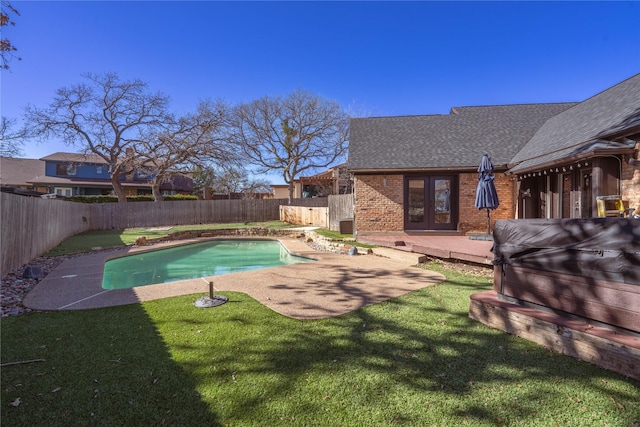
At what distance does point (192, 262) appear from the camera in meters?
11.2

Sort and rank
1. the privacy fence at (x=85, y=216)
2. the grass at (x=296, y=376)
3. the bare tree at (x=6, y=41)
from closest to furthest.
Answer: the grass at (x=296, y=376) → the bare tree at (x=6, y=41) → the privacy fence at (x=85, y=216)

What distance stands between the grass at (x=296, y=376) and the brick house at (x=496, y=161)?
19.9 feet

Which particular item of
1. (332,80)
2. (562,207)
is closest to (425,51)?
(332,80)

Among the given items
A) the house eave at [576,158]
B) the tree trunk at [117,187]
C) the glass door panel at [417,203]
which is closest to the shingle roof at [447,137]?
the glass door panel at [417,203]

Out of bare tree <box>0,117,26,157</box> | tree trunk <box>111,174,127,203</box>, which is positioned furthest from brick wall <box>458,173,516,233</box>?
bare tree <box>0,117,26,157</box>

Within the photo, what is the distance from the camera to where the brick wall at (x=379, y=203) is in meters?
11.5

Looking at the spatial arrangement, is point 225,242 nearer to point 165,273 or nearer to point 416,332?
point 165,273

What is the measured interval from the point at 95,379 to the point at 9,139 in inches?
936

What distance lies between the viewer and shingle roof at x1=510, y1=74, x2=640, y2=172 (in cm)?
688

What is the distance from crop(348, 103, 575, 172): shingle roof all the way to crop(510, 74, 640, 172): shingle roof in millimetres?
1021

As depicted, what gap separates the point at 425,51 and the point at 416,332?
16949 millimetres

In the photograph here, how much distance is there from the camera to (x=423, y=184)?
11.5 m

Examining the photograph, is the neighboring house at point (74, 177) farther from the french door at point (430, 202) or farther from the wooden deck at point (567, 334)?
the wooden deck at point (567, 334)

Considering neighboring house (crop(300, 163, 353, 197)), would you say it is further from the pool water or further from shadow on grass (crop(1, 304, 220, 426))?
shadow on grass (crop(1, 304, 220, 426))
